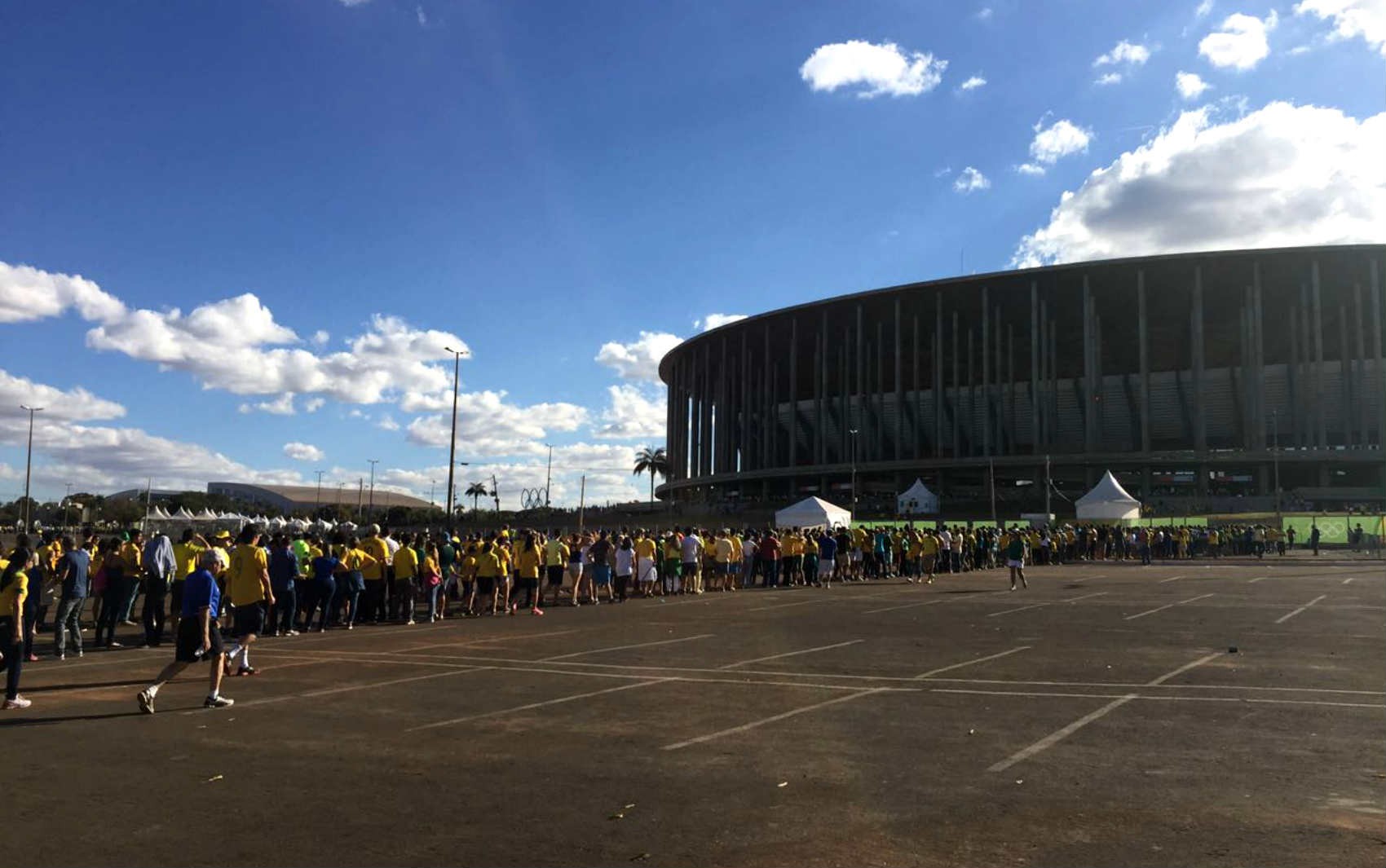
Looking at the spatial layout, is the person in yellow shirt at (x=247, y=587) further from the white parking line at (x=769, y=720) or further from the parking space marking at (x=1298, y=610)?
the parking space marking at (x=1298, y=610)

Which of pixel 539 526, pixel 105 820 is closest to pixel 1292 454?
pixel 539 526

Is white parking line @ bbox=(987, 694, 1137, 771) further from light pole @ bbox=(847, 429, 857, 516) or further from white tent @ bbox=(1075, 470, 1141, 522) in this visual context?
light pole @ bbox=(847, 429, 857, 516)

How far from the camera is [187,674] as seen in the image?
477 inches

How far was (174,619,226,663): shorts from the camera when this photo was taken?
948cm

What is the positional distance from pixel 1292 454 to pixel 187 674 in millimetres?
85696

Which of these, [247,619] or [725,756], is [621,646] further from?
[725,756]

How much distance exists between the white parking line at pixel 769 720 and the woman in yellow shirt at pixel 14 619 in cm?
669

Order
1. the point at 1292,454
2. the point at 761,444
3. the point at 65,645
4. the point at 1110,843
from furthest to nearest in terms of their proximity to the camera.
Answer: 1. the point at 761,444
2. the point at 1292,454
3. the point at 65,645
4. the point at 1110,843

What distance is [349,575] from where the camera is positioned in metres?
17.9

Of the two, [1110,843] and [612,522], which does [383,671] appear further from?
[612,522]

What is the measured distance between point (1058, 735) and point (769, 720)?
8.04 feet

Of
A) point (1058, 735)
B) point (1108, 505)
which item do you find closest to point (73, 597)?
point (1058, 735)

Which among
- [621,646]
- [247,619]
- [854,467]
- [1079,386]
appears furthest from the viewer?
[854,467]

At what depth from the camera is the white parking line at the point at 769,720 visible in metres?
7.86
